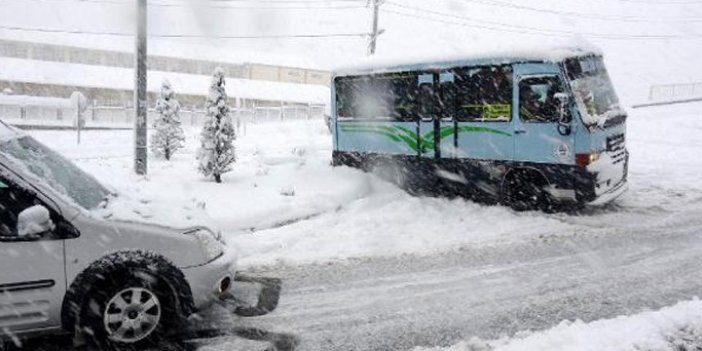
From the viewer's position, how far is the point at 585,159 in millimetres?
10336

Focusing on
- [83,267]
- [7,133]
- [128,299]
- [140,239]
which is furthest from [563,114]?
[7,133]

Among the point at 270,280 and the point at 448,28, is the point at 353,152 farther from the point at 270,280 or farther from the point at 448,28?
the point at 448,28

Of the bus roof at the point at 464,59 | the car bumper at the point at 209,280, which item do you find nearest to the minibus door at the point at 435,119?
the bus roof at the point at 464,59

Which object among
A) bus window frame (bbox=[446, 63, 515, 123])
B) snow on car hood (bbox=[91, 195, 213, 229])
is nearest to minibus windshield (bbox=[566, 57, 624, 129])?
bus window frame (bbox=[446, 63, 515, 123])

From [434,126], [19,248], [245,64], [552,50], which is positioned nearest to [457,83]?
[434,126]

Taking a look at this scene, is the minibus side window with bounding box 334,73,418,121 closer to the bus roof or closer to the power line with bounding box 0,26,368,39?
the bus roof

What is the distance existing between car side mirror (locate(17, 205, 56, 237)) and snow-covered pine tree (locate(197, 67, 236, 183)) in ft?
27.4

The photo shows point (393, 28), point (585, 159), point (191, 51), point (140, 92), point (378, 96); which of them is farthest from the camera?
point (393, 28)

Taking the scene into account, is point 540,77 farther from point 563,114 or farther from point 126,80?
point 126,80

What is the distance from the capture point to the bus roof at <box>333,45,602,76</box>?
34.9 ft

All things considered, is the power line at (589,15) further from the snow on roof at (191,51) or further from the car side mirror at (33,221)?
the car side mirror at (33,221)

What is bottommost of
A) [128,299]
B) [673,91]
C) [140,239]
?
[128,299]

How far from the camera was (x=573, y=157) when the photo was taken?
10.5 meters

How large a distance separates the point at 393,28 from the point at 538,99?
195 ft
